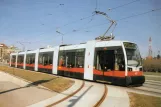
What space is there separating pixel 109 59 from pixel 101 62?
1.04 meters

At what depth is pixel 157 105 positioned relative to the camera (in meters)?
9.74

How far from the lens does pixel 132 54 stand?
15.3 m

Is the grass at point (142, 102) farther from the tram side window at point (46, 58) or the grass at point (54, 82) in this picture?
the tram side window at point (46, 58)

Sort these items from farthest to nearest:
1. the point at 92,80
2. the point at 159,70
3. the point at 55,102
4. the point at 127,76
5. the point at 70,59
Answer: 1. the point at 159,70
2. the point at 70,59
3. the point at 92,80
4. the point at 127,76
5. the point at 55,102

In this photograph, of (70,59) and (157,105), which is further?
(70,59)

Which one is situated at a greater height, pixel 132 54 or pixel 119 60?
pixel 132 54

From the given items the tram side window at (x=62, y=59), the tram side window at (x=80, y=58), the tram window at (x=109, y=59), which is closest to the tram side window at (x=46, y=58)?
the tram side window at (x=62, y=59)

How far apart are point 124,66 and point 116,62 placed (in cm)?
74

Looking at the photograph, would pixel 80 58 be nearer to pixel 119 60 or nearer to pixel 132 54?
pixel 119 60

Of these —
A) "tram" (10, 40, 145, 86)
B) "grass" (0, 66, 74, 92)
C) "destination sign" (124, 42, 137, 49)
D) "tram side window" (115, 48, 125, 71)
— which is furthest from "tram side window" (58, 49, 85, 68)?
"destination sign" (124, 42, 137, 49)

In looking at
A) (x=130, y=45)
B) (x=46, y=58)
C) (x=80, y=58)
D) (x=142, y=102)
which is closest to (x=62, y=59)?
(x=80, y=58)

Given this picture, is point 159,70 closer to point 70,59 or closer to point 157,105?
point 70,59

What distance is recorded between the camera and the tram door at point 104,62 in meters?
15.6

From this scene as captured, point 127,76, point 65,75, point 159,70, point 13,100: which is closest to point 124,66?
point 127,76
